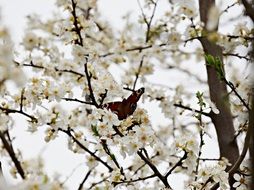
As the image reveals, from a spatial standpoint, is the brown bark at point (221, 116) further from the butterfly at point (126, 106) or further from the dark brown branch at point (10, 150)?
the dark brown branch at point (10, 150)

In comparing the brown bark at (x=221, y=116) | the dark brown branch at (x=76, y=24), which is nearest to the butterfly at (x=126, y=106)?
the dark brown branch at (x=76, y=24)

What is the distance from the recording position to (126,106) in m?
2.05

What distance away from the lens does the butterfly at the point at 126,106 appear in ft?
6.62

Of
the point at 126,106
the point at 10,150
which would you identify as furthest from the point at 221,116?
the point at 10,150

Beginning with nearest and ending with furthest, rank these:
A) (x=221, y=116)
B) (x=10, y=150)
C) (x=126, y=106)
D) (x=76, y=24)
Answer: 1. (x=10, y=150)
2. (x=126, y=106)
3. (x=76, y=24)
4. (x=221, y=116)

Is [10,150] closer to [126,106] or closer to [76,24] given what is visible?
[126,106]

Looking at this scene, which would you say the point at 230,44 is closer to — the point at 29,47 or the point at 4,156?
the point at 29,47

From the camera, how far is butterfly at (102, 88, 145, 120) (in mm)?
2019

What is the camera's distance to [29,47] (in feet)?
10.2

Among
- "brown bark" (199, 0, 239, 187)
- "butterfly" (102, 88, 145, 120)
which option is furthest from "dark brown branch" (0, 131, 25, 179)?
"brown bark" (199, 0, 239, 187)

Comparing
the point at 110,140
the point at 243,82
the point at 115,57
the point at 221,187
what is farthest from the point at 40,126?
the point at 115,57

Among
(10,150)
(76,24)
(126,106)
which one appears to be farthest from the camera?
(76,24)

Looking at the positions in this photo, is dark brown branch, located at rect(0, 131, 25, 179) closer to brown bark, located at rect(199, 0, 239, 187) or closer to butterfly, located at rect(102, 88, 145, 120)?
butterfly, located at rect(102, 88, 145, 120)

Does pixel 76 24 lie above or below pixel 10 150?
above
